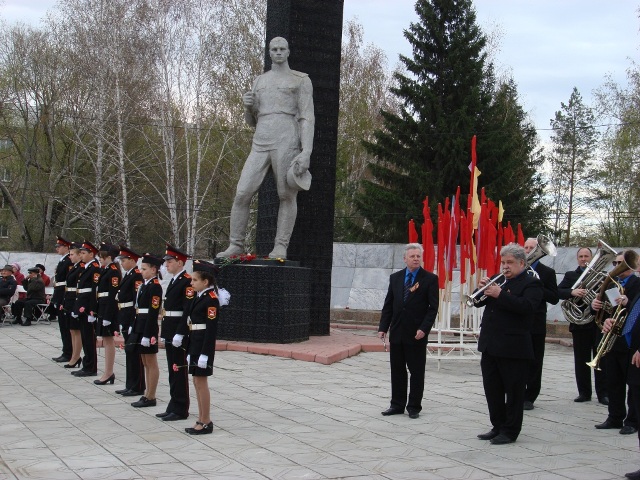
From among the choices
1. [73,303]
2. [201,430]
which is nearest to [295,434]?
[201,430]

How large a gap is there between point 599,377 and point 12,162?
32.8 m

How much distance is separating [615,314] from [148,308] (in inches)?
179

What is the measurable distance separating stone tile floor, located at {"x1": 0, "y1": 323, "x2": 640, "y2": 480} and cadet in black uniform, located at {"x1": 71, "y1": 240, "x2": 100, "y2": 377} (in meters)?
0.33

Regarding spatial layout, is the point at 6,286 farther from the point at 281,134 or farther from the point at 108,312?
the point at 108,312

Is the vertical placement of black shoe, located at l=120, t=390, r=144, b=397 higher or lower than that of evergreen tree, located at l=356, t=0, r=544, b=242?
lower

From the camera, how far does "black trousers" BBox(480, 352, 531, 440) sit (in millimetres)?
7127

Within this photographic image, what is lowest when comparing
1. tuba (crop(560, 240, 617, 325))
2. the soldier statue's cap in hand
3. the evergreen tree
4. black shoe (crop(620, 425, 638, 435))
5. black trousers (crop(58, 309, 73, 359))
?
black shoe (crop(620, 425, 638, 435))

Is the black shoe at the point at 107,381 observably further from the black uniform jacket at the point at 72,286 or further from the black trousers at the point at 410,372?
the black trousers at the point at 410,372

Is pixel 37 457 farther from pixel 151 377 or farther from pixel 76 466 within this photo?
pixel 151 377

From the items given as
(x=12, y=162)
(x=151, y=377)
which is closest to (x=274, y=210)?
(x=151, y=377)

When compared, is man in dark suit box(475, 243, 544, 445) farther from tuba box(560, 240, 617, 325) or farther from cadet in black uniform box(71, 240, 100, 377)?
cadet in black uniform box(71, 240, 100, 377)

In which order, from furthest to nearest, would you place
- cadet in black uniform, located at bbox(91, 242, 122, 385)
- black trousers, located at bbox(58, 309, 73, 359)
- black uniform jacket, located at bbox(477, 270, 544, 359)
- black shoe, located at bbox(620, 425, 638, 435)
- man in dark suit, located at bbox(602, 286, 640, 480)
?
1. black trousers, located at bbox(58, 309, 73, 359)
2. cadet in black uniform, located at bbox(91, 242, 122, 385)
3. black shoe, located at bbox(620, 425, 638, 435)
4. black uniform jacket, located at bbox(477, 270, 544, 359)
5. man in dark suit, located at bbox(602, 286, 640, 480)

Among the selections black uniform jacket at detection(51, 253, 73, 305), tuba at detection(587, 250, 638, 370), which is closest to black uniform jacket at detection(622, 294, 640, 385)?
tuba at detection(587, 250, 638, 370)

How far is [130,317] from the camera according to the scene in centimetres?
928
